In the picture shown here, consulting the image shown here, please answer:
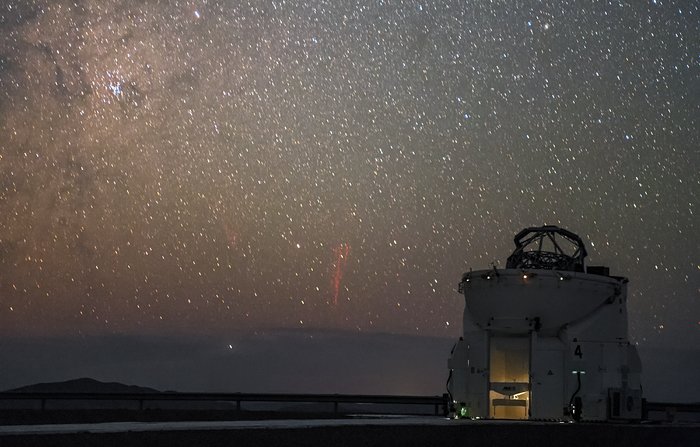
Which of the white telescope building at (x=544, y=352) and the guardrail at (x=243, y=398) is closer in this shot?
the white telescope building at (x=544, y=352)

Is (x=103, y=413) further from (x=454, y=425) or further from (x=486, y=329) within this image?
(x=454, y=425)

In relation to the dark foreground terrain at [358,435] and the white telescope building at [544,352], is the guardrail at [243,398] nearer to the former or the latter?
the white telescope building at [544,352]

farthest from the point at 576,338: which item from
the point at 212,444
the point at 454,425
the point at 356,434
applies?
the point at 212,444

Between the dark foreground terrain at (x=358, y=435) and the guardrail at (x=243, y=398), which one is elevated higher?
the guardrail at (x=243, y=398)

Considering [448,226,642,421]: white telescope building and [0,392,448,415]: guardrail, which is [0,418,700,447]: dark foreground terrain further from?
[0,392,448,415]: guardrail

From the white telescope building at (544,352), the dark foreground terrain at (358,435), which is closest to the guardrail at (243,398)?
the white telescope building at (544,352)

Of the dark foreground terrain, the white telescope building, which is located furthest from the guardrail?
the dark foreground terrain

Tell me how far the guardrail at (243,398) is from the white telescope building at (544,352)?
1029 cm

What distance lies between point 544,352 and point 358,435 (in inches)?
430

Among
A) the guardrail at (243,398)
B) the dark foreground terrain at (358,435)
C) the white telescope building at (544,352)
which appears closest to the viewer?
the dark foreground terrain at (358,435)

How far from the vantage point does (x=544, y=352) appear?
28922mm

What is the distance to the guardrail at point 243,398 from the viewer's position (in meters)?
40.3

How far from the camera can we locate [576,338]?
1153 inches

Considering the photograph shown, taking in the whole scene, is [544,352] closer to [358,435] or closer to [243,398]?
[358,435]
